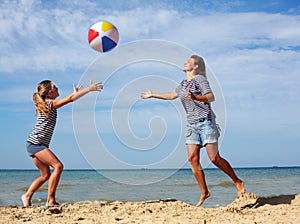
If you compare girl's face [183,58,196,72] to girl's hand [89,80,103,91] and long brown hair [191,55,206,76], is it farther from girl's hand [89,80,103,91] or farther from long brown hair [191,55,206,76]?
girl's hand [89,80,103,91]

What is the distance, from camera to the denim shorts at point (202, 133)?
5.66 m

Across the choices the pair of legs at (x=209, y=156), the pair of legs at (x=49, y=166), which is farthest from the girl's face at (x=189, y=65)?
the pair of legs at (x=49, y=166)

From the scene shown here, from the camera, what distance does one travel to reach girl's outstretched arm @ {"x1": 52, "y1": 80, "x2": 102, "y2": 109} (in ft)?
17.6

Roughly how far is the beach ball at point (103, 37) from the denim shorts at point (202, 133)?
1.75 m

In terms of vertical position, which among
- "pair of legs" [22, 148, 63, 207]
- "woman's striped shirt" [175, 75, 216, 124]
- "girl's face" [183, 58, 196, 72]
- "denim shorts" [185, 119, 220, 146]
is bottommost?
"pair of legs" [22, 148, 63, 207]

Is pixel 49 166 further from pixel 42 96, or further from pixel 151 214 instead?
pixel 151 214

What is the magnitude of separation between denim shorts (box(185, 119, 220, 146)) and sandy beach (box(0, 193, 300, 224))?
0.93m

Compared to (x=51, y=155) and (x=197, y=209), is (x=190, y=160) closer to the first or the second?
(x=197, y=209)

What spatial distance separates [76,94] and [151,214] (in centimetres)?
183

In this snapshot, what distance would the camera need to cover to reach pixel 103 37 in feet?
20.5

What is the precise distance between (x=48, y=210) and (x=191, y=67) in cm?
276

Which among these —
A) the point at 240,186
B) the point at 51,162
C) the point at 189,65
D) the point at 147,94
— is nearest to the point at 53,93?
the point at 51,162

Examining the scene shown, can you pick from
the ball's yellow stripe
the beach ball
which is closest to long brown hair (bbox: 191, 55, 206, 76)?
the beach ball

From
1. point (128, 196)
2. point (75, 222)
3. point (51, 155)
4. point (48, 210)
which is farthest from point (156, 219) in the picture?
point (128, 196)
